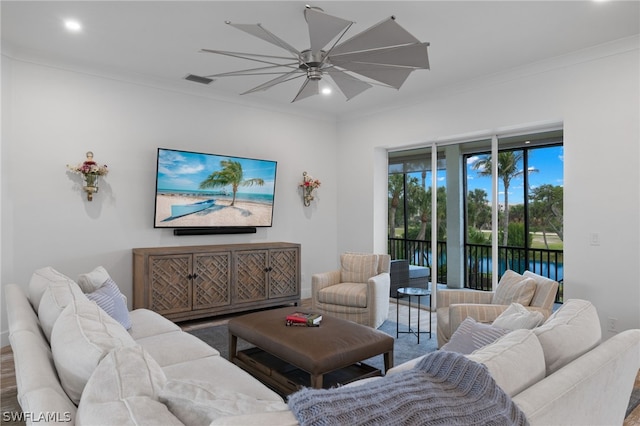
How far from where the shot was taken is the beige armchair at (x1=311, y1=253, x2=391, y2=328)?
4.18 meters

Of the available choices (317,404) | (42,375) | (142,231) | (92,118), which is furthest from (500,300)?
(92,118)

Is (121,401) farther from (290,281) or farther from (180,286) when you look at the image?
(290,281)

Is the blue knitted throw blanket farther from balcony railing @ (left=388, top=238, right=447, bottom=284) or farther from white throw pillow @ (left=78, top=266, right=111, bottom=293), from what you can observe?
balcony railing @ (left=388, top=238, right=447, bottom=284)

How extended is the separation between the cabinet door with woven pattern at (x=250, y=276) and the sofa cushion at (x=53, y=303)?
270 centimetres

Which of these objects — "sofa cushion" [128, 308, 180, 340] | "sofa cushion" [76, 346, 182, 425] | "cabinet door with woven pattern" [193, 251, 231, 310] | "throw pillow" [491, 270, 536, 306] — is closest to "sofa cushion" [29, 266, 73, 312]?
"sofa cushion" [128, 308, 180, 340]

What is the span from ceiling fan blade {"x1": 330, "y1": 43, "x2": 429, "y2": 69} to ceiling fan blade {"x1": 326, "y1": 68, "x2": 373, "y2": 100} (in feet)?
0.84

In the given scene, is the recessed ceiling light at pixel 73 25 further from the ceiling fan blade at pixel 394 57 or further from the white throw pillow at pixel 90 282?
the ceiling fan blade at pixel 394 57

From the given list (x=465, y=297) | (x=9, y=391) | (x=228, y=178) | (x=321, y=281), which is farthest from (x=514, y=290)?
(x=9, y=391)

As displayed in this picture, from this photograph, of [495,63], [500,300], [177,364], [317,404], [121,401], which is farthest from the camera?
[495,63]

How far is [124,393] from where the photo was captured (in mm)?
1070

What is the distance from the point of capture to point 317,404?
0.91 meters

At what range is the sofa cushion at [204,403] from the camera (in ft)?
3.33

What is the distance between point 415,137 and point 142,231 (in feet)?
11.9

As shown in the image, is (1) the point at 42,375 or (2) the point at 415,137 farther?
(2) the point at 415,137
